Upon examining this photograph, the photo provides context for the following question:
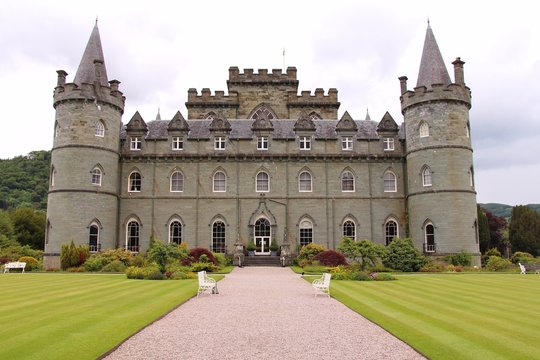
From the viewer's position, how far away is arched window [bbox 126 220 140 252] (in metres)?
40.8

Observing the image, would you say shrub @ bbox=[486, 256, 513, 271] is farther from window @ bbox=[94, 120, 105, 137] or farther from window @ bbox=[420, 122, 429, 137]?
window @ bbox=[94, 120, 105, 137]

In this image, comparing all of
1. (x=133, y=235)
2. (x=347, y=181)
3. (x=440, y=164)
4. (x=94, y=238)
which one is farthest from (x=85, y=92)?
(x=440, y=164)

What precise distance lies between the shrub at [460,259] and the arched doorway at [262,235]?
541 inches

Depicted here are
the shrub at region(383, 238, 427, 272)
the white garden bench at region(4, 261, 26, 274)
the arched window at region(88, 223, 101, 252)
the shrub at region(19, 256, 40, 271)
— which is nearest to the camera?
the white garden bench at region(4, 261, 26, 274)

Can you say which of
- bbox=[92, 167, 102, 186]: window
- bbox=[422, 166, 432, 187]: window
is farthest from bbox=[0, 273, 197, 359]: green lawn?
bbox=[422, 166, 432, 187]: window

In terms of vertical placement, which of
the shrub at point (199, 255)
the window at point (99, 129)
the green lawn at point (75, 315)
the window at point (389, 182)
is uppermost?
the window at point (99, 129)

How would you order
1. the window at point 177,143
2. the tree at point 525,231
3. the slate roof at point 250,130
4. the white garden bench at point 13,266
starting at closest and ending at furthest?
the white garden bench at point 13,266 → the window at point 177,143 → the slate roof at point 250,130 → the tree at point 525,231

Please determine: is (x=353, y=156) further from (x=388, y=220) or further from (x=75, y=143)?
(x=75, y=143)

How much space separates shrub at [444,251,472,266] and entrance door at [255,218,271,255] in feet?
45.1

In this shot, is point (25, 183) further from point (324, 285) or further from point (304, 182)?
point (324, 285)

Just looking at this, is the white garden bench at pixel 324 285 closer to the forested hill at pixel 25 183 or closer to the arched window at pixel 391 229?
the arched window at pixel 391 229

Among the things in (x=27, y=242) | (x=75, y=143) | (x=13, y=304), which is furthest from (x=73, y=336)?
(x=27, y=242)

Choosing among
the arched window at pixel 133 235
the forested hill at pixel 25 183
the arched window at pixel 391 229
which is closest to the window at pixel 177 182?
the arched window at pixel 133 235

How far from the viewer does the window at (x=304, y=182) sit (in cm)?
4159
